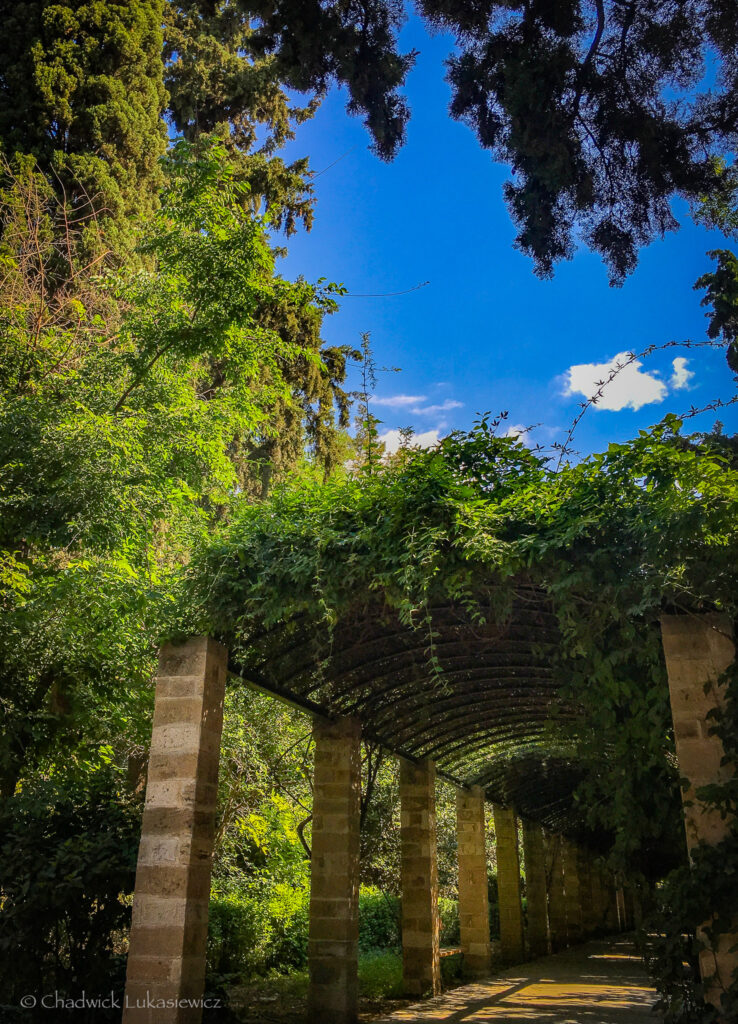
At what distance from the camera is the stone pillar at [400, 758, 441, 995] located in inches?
384

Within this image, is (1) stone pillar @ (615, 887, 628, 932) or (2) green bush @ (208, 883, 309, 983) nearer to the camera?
(2) green bush @ (208, 883, 309, 983)

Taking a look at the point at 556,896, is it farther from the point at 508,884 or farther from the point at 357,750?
the point at 357,750

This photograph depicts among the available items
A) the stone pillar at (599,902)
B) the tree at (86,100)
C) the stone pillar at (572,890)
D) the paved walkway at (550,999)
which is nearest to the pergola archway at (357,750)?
the paved walkway at (550,999)

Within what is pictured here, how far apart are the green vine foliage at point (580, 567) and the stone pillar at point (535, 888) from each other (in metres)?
12.1

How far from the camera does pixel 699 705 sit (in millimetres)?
4926

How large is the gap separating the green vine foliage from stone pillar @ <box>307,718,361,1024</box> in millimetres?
2545

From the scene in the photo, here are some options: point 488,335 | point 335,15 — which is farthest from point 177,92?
point 335,15

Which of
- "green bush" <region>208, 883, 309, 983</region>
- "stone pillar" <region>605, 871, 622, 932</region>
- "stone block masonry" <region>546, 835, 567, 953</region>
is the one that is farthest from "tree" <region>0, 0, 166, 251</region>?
"stone pillar" <region>605, 871, 622, 932</region>

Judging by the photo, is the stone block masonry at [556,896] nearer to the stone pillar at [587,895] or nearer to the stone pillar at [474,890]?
the stone pillar at [587,895]

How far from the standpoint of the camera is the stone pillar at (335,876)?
7.64 meters

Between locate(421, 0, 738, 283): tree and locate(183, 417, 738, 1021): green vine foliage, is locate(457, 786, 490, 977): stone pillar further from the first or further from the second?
locate(421, 0, 738, 283): tree

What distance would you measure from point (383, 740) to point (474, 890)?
494 centimetres

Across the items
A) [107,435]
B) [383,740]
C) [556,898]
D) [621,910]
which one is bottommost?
[621,910]

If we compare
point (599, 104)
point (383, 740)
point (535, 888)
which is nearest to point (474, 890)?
point (383, 740)
